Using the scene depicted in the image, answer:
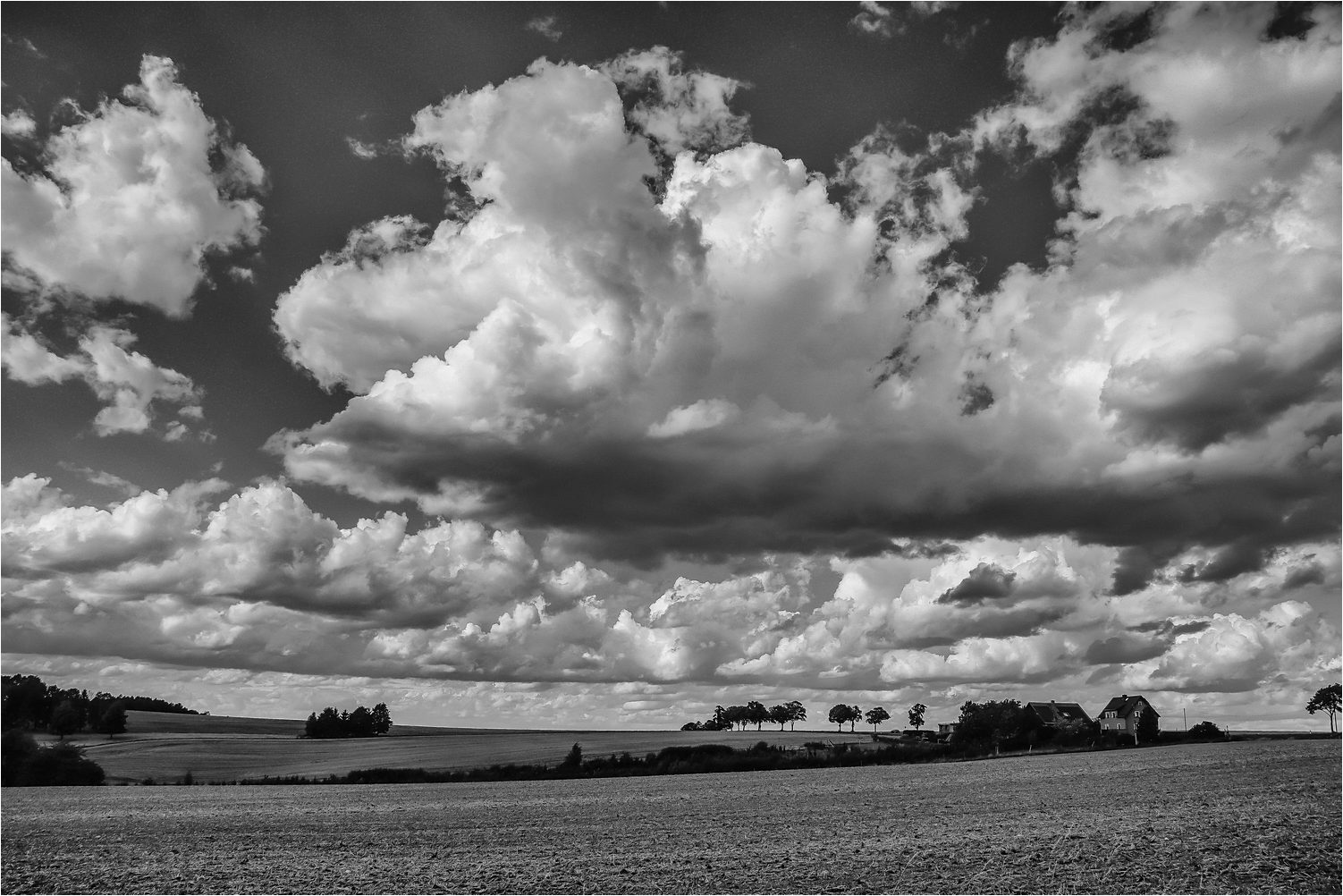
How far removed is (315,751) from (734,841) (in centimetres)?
12648

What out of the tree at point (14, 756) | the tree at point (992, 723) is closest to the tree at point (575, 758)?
the tree at point (14, 756)

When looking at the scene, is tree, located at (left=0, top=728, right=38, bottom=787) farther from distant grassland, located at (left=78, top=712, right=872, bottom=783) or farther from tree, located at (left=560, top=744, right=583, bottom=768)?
tree, located at (left=560, top=744, right=583, bottom=768)

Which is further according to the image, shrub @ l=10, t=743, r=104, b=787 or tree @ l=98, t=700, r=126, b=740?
tree @ l=98, t=700, r=126, b=740

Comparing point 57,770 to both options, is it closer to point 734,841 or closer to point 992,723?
point 734,841

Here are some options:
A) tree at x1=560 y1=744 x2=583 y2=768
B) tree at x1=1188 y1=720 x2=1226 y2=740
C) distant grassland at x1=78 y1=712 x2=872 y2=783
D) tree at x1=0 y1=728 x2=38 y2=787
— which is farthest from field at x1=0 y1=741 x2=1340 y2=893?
tree at x1=1188 y1=720 x2=1226 y2=740

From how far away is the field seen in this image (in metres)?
23.5

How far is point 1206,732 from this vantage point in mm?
154375

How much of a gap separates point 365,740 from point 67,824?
129475 mm

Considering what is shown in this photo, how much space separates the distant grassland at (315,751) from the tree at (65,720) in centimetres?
504

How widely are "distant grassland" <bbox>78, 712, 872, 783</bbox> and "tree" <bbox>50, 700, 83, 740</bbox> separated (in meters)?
5.04

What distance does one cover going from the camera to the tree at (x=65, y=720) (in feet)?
490

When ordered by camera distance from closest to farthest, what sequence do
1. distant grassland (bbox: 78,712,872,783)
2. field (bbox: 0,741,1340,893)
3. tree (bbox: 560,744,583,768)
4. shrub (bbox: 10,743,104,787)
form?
field (bbox: 0,741,1340,893), shrub (bbox: 10,743,104,787), tree (bbox: 560,744,583,768), distant grassland (bbox: 78,712,872,783)

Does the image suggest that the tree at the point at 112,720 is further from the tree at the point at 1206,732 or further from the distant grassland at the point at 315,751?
the tree at the point at 1206,732

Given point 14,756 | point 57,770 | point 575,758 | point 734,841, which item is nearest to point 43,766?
point 57,770
